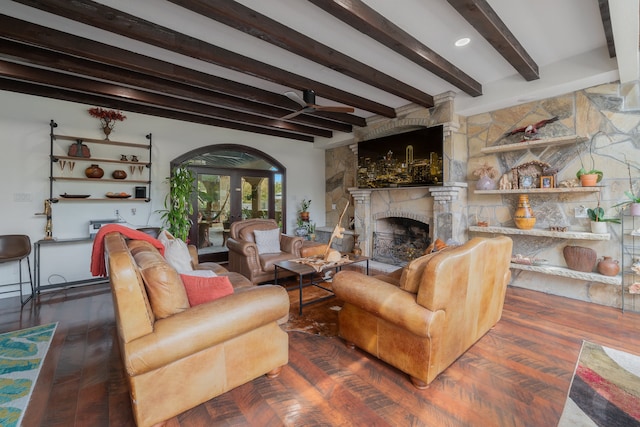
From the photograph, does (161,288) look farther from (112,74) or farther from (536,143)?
(536,143)

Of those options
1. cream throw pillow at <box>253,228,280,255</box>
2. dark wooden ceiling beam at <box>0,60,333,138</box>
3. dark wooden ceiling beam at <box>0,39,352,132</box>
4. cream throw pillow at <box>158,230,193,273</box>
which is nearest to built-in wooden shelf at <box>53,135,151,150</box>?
dark wooden ceiling beam at <box>0,60,333,138</box>

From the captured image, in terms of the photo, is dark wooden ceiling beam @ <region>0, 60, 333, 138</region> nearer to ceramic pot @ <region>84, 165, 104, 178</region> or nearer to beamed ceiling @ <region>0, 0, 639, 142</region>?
beamed ceiling @ <region>0, 0, 639, 142</region>

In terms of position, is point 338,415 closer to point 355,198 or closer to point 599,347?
point 599,347

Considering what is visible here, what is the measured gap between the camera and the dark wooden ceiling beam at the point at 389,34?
2.22 meters

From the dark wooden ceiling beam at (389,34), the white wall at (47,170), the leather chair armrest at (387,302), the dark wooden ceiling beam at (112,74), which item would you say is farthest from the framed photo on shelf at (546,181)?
the white wall at (47,170)

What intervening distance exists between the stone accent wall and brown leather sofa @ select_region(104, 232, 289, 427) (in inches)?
147

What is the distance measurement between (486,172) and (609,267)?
177 centimetres

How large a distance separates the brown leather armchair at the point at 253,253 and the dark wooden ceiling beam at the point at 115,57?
189cm

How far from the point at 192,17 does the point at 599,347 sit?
4.41 metres

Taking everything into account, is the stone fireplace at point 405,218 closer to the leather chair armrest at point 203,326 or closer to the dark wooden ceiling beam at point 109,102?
the dark wooden ceiling beam at point 109,102

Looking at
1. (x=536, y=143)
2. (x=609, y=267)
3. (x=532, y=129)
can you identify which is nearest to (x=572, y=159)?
(x=536, y=143)

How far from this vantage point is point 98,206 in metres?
4.36

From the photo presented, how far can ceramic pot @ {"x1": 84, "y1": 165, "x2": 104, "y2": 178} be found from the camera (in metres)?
4.16

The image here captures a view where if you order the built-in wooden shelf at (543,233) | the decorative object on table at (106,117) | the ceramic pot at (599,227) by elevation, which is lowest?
the built-in wooden shelf at (543,233)
